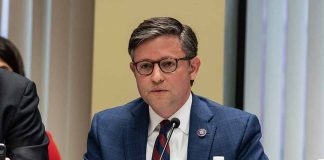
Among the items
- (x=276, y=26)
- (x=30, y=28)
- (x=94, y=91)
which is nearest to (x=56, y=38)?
(x=30, y=28)

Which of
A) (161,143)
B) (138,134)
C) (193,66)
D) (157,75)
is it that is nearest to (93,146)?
(138,134)

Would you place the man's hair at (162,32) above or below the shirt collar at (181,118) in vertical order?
above

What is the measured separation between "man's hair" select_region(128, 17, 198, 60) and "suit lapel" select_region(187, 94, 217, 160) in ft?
0.79

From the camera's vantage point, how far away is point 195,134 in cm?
226

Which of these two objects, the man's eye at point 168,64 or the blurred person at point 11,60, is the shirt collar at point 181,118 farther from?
the blurred person at point 11,60

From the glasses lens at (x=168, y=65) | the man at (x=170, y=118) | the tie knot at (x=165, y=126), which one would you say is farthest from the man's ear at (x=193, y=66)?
the tie knot at (x=165, y=126)

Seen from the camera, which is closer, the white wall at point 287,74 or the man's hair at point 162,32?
the man's hair at point 162,32

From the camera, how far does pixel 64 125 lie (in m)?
3.57

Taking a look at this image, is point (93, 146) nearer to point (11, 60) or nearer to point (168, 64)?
point (168, 64)

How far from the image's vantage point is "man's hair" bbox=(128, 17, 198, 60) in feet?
7.41

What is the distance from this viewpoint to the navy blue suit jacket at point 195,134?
7.29ft

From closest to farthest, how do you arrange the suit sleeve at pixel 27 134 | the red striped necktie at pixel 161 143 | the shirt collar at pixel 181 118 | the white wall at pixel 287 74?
the suit sleeve at pixel 27 134 → the red striped necktie at pixel 161 143 → the shirt collar at pixel 181 118 → the white wall at pixel 287 74

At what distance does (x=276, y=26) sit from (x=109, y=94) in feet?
3.57

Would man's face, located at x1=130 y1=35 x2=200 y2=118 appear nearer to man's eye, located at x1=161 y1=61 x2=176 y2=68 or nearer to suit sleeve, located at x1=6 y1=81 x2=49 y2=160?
man's eye, located at x1=161 y1=61 x2=176 y2=68
